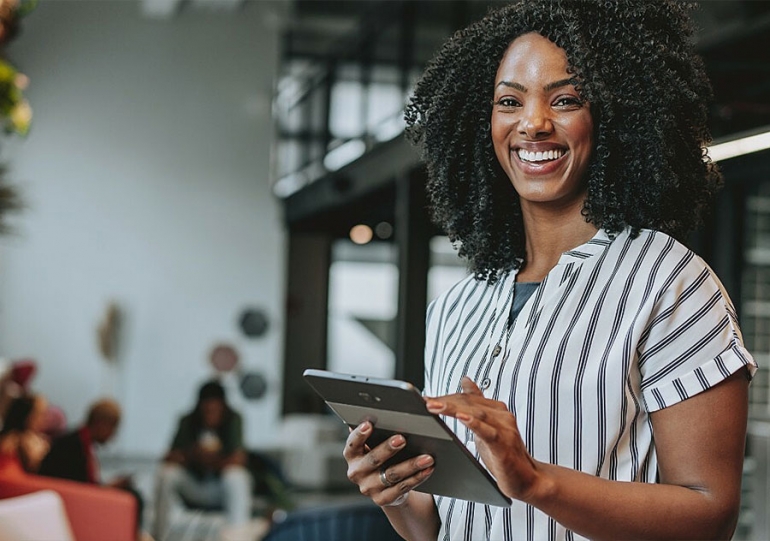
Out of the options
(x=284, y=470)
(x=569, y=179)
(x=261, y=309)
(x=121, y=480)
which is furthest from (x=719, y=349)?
(x=261, y=309)

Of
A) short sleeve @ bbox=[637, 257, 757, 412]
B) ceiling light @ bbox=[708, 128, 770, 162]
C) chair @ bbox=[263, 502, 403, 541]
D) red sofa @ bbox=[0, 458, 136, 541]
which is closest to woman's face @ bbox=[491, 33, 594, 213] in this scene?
short sleeve @ bbox=[637, 257, 757, 412]

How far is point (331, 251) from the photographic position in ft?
40.0

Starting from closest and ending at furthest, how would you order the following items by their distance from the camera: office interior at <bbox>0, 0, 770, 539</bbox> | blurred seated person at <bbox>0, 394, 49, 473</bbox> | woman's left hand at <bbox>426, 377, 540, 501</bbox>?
woman's left hand at <bbox>426, 377, 540, 501</bbox> < blurred seated person at <bbox>0, 394, 49, 473</bbox> < office interior at <bbox>0, 0, 770, 539</bbox>

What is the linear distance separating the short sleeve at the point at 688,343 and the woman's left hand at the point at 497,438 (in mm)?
211

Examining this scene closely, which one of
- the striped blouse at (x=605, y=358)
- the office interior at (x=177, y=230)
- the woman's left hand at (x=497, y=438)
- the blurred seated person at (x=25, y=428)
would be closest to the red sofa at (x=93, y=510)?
the blurred seated person at (x=25, y=428)

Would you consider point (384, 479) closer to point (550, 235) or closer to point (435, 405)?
point (435, 405)

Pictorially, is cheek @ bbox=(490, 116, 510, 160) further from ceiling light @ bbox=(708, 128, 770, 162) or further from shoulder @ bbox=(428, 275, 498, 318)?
ceiling light @ bbox=(708, 128, 770, 162)

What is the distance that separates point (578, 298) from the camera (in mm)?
1284

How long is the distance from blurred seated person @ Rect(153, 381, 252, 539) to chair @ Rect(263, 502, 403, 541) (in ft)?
15.7

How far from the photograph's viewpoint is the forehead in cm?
136

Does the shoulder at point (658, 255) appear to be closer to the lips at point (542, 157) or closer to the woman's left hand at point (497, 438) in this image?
the lips at point (542, 157)

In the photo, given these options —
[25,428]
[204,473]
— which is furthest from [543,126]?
[204,473]

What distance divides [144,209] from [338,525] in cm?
956

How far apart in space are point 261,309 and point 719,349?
10460 mm
